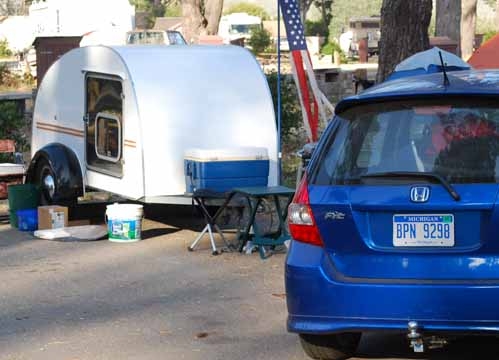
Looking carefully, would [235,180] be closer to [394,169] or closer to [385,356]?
[385,356]

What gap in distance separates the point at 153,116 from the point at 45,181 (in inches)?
87.9

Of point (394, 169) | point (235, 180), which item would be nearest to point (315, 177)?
point (394, 169)

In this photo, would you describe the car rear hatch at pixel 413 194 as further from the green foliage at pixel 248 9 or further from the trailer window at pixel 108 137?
the green foliage at pixel 248 9

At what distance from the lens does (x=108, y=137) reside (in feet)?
39.7

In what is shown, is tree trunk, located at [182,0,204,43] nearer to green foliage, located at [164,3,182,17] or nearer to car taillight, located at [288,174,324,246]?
car taillight, located at [288,174,324,246]

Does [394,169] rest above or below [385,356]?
above

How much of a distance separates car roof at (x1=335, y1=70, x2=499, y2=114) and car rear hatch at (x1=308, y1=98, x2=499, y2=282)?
0.17ft

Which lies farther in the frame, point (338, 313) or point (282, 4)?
point (282, 4)

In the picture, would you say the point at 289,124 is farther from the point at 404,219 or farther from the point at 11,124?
the point at 404,219

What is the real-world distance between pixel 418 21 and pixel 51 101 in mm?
4351

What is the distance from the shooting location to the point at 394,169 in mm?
6113

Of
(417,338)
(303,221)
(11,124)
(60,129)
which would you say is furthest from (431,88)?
(11,124)

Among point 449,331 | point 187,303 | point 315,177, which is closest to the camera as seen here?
point 449,331

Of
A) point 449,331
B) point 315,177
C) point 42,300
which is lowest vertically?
point 42,300
